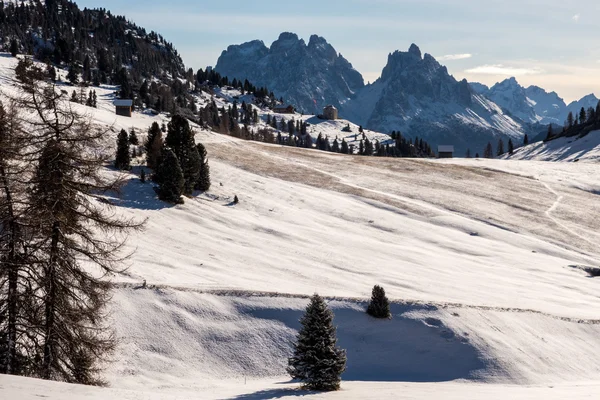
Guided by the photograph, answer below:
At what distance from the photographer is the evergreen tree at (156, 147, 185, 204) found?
46.0 meters

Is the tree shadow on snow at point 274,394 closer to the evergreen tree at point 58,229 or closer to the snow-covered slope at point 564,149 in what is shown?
the evergreen tree at point 58,229

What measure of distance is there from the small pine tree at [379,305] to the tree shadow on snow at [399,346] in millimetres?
331

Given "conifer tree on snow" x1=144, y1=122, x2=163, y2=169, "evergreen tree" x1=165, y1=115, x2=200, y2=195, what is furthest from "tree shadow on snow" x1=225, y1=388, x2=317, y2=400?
"conifer tree on snow" x1=144, y1=122, x2=163, y2=169

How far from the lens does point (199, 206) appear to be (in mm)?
48156

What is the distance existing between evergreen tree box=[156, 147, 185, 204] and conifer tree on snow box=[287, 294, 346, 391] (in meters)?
28.3

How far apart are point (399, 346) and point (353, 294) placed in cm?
506

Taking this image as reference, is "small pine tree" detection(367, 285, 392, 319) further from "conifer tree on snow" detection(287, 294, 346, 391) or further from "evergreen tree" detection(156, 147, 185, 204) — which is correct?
"evergreen tree" detection(156, 147, 185, 204)

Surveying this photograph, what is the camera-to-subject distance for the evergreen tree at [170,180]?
4603 cm

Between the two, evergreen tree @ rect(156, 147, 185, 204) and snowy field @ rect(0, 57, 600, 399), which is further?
evergreen tree @ rect(156, 147, 185, 204)

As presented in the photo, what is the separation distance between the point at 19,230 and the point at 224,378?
1111cm

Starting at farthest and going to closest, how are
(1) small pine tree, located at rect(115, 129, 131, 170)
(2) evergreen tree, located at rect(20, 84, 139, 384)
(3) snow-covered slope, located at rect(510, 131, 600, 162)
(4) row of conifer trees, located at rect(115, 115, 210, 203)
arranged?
(3) snow-covered slope, located at rect(510, 131, 600, 162)
(1) small pine tree, located at rect(115, 129, 131, 170)
(4) row of conifer trees, located at rect(115, 115, 210, 203)
(2) evergreen tree, located at rect(20, 84, 139, 384)

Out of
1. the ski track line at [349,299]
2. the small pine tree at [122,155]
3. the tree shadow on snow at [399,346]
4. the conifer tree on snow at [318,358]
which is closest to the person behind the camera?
the conifer tree on snow at [318,358]

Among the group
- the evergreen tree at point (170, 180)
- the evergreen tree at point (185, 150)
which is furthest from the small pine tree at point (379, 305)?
the evergreen tree at point (185, 150)

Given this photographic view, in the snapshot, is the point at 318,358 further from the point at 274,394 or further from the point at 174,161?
the point at 174,161
